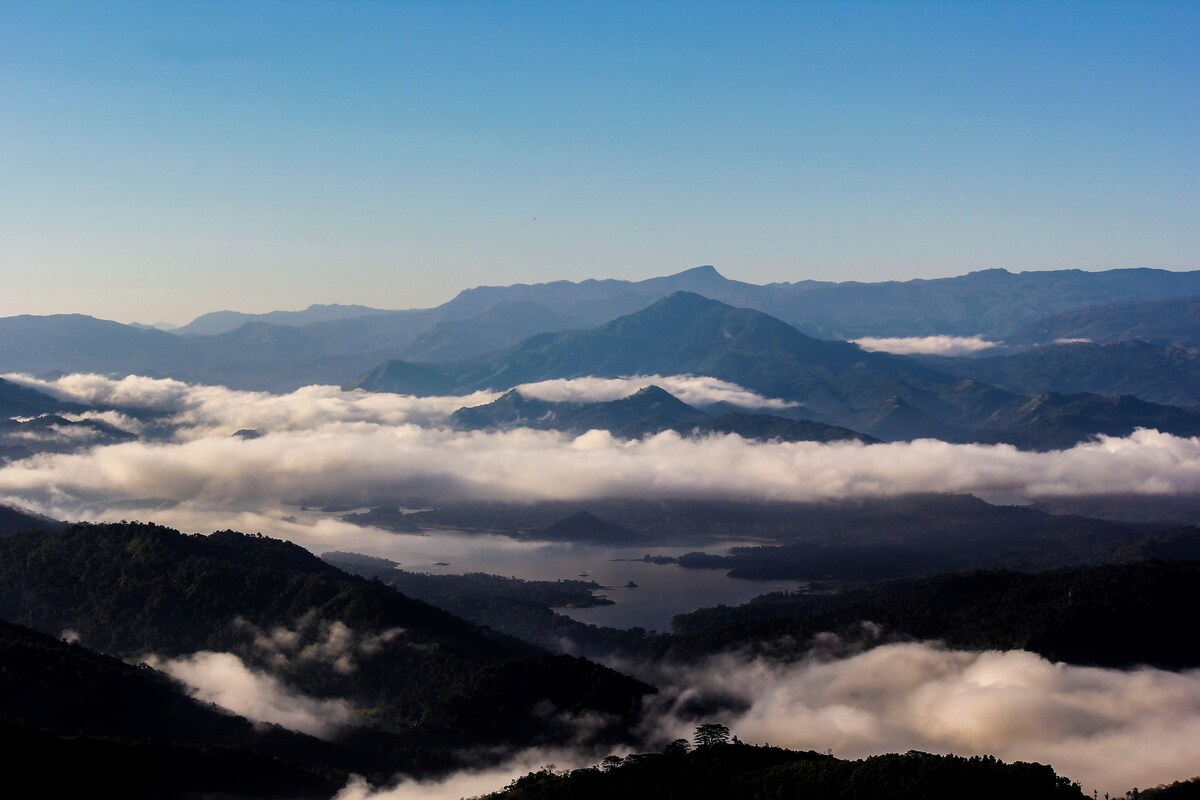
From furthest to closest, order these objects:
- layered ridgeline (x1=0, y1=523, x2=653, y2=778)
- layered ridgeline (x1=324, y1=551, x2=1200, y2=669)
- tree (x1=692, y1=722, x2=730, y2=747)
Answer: layered ridgeline (x1=324, y1=551, x2=1200, y2=669)
layered ridgeline (x1=0, y1=523, x2=653, y2=778)
tree (x1=692, y1=722, x2=730, y2=747)

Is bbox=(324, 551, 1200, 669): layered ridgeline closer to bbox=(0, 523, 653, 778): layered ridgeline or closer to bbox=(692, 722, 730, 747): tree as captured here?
bbox=(0, 523, 653, 778): layered ridgeline

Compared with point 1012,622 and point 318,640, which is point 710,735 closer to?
point 318,640

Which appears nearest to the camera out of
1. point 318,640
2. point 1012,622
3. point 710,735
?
point 710,735

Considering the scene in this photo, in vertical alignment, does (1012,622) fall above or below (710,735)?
above

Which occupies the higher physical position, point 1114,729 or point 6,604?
point 6,604

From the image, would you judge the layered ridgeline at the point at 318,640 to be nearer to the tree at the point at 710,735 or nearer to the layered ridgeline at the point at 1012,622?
the tree at the point at 710,735

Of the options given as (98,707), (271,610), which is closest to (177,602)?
(271,610)

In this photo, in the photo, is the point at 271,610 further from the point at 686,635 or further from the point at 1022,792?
the point at 1022,792

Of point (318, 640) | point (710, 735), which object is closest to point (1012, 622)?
point (710, 735)

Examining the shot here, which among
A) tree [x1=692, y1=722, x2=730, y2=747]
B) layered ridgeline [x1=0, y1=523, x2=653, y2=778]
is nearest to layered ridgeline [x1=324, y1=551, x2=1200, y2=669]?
layered ridgeline [x1=0, y1=523, x2=653, y2=778]
